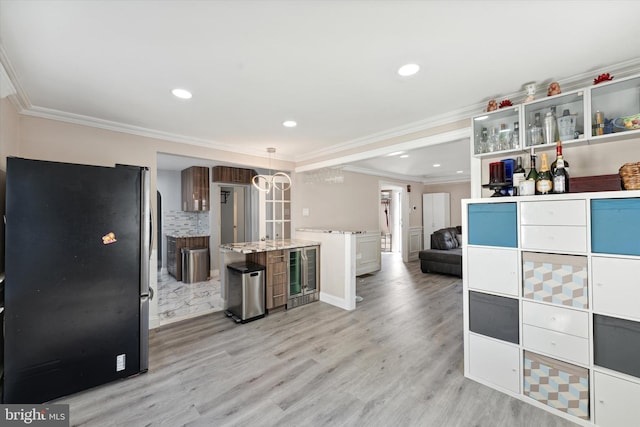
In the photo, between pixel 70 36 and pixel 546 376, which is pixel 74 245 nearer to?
pixel 70 36

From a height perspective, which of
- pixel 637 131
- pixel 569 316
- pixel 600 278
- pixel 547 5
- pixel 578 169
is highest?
pixel 547 5

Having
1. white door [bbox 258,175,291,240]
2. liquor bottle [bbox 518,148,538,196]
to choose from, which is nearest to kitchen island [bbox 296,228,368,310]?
white door [bbox 258,175,291,240]

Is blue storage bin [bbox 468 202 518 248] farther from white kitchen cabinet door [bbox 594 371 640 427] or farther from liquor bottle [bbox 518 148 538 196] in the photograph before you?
white kitchen cabinet door [bbox 594 371 640 427]

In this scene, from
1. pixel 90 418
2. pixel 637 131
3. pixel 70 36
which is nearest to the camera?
pixel 70 36

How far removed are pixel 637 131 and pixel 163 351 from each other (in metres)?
4.29

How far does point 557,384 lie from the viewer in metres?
1.81

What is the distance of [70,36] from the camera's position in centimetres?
153

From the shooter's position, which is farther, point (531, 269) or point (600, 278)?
point (531, 269)

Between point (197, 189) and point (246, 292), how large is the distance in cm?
309

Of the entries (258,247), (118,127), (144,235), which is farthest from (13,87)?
(258,247)

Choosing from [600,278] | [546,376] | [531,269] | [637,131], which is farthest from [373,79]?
A: [546,376]

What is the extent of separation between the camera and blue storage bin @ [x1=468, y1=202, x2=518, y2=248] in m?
2.03

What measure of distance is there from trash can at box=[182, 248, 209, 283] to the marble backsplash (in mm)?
687

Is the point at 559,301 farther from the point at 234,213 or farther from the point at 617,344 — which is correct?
the point at 234,213
